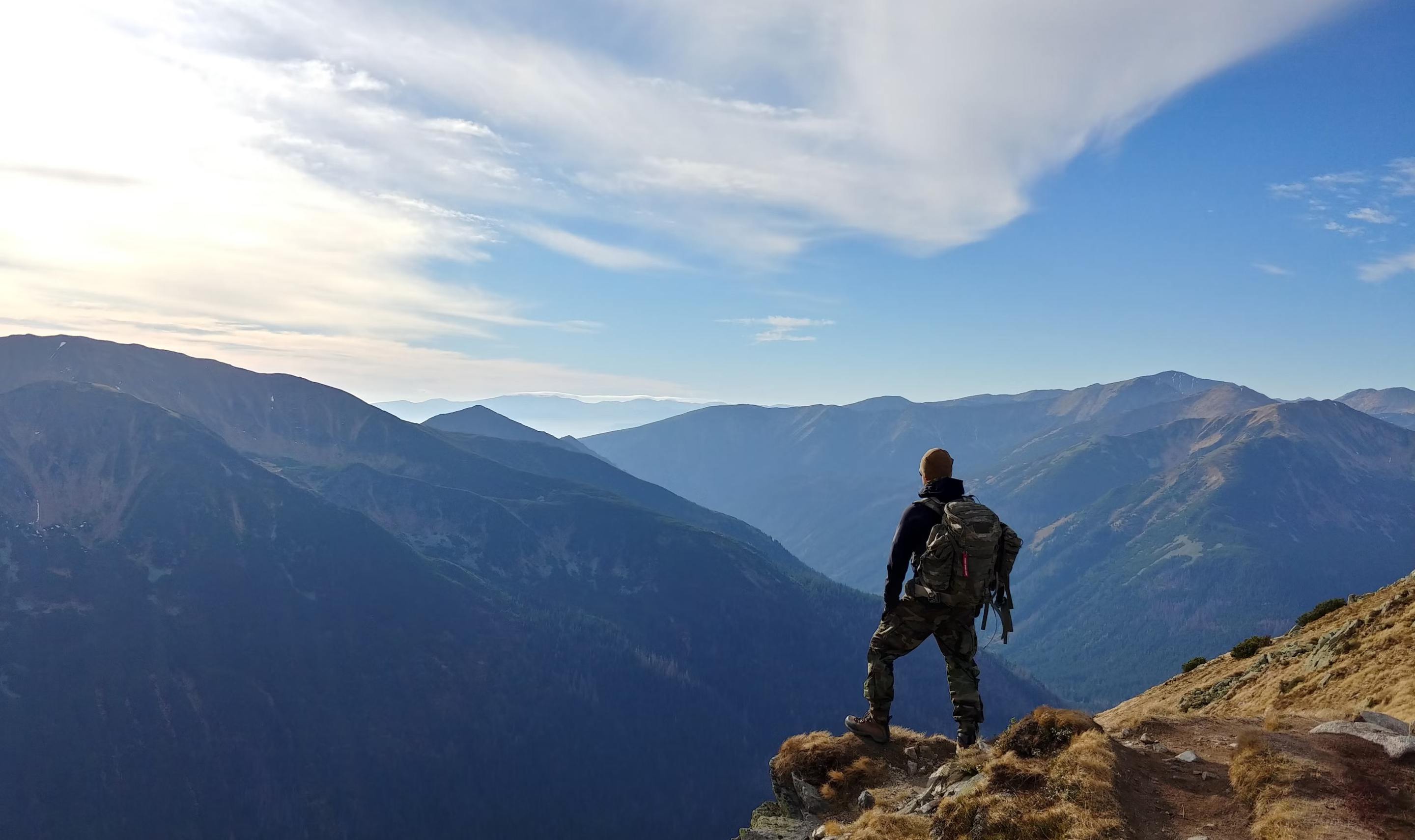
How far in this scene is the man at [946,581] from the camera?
52.1 ft

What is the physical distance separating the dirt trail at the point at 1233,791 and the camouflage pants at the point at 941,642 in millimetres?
2986

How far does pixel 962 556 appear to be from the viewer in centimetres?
1588

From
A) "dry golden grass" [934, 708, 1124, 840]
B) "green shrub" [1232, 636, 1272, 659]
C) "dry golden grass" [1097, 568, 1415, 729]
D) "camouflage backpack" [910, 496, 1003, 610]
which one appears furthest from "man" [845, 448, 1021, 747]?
"green shrub" [1232, 636, 1272, 659]

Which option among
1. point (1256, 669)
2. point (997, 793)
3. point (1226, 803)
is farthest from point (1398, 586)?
point (997, 793)

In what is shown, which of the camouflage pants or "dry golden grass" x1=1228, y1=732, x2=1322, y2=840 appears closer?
"dry golden grass" x1=1228, y1=732, x2=1322, y2=840

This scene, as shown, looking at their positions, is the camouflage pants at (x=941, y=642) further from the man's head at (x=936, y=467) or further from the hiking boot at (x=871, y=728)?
the man's head at (x=936, y=467)

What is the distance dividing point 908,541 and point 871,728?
5.92 meters

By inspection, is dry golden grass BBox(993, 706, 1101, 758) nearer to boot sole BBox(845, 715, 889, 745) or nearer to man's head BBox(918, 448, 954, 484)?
boot sole BBox(845, 715, 889, 745)

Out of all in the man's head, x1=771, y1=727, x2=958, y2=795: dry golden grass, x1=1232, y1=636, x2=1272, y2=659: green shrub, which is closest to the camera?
the man's head

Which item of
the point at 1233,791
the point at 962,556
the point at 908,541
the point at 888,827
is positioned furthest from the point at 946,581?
the point at 1233,791

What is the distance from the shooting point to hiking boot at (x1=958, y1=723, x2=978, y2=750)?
1705cm

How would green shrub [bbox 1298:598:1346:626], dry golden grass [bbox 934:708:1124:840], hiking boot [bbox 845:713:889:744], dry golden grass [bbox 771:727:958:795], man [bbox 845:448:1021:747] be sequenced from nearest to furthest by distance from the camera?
dry golden grass [bbox 934:708:1124:840]
man [bbox 845:448:1021:747]
dry golden grass [bbox 771:727:958:795]
hiking boot [bbox 845:713:889:744]
green shrub [bbox 1298:598:1346:626]

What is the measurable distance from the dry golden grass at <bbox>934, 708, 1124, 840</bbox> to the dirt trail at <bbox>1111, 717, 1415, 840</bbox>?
1.41 feet

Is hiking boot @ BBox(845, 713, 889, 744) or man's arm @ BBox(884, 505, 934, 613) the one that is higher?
man's arm @ BBox(884, 505, 934, 613)
